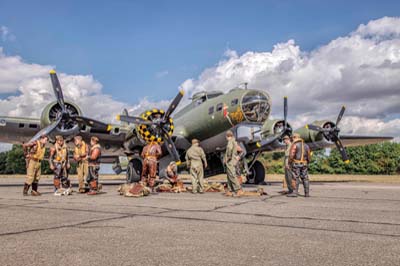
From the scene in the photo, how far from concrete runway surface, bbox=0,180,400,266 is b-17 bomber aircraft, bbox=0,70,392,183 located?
9.47 metres

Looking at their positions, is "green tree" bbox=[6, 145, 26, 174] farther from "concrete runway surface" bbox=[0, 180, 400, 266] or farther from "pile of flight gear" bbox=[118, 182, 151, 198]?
"concrete runway surface" bbox=[0, 180, 400, 266]

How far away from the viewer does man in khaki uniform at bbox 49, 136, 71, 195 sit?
11.6 m

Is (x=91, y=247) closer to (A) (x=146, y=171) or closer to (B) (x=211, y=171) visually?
(A) (x=146, y=171)

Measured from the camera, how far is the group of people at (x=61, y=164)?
11242 mm

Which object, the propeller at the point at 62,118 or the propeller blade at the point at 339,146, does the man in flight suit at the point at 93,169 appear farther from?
the propeller blade at the point at 339,146

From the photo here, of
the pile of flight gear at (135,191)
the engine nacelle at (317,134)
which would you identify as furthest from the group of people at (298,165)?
the engine nacelle at (317,134)

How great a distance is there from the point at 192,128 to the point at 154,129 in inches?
94.5

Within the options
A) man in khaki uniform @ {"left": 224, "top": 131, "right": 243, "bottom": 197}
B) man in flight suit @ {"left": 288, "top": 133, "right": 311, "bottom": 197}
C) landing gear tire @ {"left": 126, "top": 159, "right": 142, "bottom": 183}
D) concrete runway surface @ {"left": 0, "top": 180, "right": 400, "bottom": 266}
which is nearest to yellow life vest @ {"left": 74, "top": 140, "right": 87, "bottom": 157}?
man in khaki uniform @ {"left": 224, "top": 131, "right": 243, "bottom": 197}

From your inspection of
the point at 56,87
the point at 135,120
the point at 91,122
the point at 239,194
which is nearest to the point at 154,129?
the point at 135,120

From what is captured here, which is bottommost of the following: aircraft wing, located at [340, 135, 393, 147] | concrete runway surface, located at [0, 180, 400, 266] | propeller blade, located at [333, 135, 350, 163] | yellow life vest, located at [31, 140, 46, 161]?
concrete runway surface, located at [0, 180, 400, 266]

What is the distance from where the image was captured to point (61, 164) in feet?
38.6

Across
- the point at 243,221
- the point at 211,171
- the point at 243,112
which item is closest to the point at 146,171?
the point at 243,112

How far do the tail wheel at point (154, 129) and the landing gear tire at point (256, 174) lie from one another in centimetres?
578

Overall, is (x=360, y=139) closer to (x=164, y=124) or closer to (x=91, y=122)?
(x=164, y=124)
